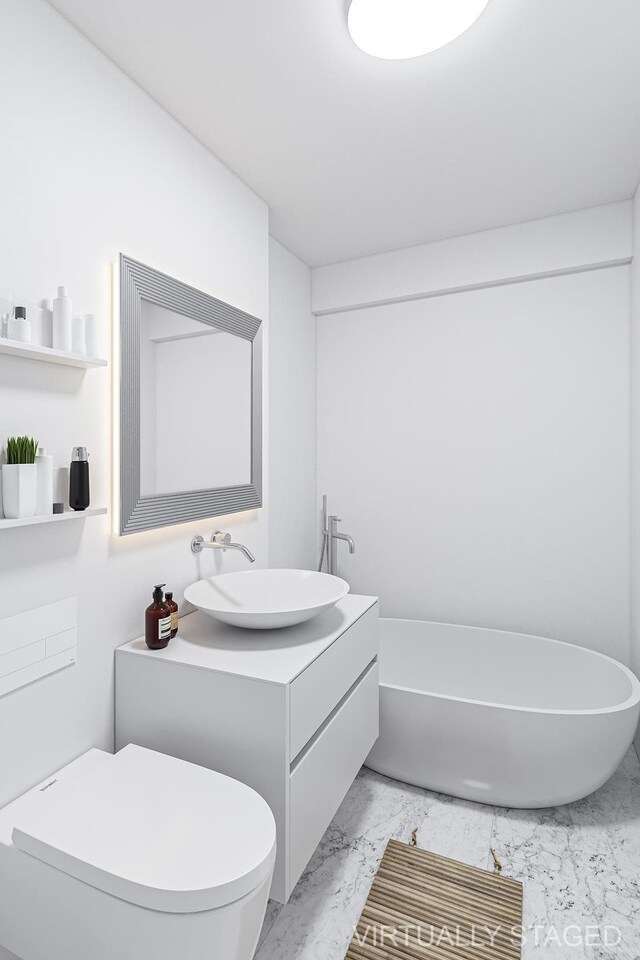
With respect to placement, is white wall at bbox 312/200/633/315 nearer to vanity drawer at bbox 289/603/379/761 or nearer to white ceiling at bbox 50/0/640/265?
white ceiling at bbox 50/0/640/265

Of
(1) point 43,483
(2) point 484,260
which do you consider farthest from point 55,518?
(2) point 484,260

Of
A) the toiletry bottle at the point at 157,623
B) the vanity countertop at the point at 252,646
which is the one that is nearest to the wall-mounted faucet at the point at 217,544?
the vanity countertop at the point at 252,646

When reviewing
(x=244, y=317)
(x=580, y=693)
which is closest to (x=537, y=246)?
(x=244, y=317)

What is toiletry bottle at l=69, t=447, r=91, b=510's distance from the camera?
132 cm

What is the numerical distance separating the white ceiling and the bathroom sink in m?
1.59

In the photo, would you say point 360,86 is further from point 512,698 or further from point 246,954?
point 512,698

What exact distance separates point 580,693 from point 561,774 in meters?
0.58

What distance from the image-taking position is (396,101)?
5.42 ft

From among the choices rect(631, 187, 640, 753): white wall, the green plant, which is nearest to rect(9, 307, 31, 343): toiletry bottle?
the green plant

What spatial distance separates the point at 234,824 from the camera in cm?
108

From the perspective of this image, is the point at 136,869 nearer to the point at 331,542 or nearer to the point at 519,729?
the point at 519,729

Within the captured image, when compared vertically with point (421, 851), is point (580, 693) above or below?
above

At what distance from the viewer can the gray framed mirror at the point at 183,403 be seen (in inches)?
60.6

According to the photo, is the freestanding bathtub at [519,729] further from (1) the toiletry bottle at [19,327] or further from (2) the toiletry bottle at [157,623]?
(1) the toiletry bottle at [19,327]
